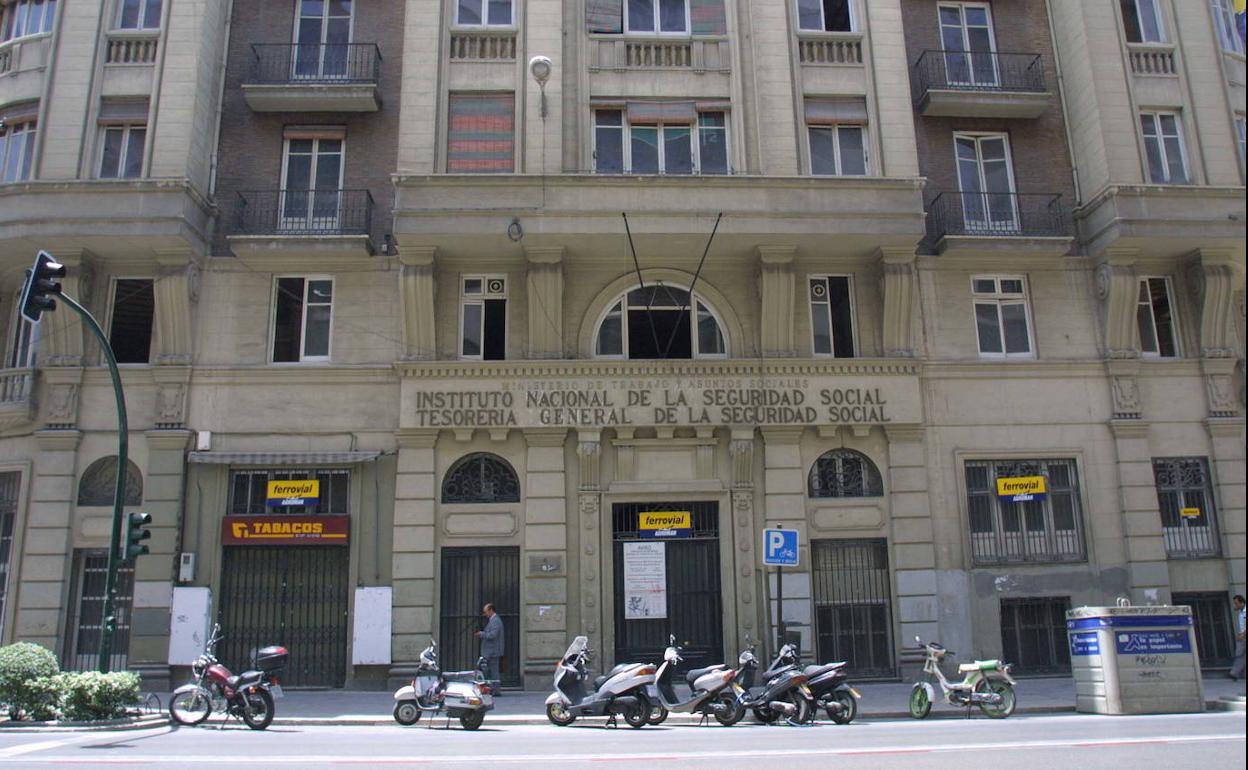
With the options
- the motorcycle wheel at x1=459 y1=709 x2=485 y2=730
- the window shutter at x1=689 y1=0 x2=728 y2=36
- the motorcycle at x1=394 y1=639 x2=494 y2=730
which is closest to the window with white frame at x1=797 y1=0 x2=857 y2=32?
the window shutter at x1=689 y1=0 x2=728 y2=36

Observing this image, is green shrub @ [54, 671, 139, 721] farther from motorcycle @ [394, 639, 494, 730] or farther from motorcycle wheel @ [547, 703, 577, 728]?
motorcycle wheel @ [547, 703, 577, 728]

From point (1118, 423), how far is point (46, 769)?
19497 millimetres

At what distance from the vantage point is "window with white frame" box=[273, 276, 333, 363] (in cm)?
1936

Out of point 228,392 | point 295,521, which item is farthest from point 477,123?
point 295,521

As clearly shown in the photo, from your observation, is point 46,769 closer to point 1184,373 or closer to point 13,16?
point 13,16

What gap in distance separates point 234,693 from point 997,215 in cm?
1811

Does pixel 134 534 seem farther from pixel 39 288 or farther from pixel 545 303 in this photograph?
pixel 545 303

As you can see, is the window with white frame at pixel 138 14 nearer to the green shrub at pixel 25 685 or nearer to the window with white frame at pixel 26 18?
the window with white frame at pixel 26 18

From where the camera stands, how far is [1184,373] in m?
20.0

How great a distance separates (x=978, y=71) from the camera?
21641mm

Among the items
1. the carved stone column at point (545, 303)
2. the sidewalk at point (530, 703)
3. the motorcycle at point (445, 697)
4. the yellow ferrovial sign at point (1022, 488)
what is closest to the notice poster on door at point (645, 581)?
the sidewalk at point (530, 703)

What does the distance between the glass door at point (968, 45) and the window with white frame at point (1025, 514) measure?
354 inches

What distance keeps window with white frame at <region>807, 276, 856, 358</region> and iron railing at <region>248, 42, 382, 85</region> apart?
35.7 feet

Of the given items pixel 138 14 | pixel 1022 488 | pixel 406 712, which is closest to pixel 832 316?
pixel 1022 488
